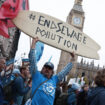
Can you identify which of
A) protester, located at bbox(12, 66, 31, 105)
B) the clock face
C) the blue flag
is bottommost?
protester, located at bbox(12, 66, 31, 105)

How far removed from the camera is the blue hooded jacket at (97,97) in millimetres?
2398

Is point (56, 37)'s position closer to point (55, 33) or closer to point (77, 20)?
point (55, 33)

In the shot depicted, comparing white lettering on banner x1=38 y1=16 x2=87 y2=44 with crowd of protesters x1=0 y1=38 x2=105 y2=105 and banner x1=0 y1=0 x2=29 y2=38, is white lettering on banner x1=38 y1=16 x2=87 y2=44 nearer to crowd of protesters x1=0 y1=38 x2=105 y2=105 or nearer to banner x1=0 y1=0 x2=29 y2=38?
crowd of protesters x1=0 y1=38 x2=105 y2=105

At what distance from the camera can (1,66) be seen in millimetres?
3547

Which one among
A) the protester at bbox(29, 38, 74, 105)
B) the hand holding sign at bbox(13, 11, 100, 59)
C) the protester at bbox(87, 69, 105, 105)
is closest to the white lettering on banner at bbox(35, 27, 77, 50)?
the hand holding sign at bbox(13, 11, 100, 59)

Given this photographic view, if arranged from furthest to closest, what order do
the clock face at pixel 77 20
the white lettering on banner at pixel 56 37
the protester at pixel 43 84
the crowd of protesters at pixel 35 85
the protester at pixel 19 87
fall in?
the clock face at pixel 77 20 → the white lettering on banner at pixel 56 37 → the protester at pixel 19 87 → the protester at pixel 43 84 → the crowd of protesters at pixel 35 85

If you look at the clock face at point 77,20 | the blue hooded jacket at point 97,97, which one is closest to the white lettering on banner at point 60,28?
the blue hooded jacket at point 97,97

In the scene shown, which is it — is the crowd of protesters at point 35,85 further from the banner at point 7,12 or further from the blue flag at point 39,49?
the blue flag at point 39,49

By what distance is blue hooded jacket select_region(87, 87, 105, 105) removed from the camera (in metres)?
2.40

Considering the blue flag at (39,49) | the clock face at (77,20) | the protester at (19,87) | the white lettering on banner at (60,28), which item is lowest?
the protester at (19,87)

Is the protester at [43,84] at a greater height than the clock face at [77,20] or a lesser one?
lesser

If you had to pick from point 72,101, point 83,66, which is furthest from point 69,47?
point 83,66

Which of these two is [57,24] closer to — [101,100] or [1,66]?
[1,66]

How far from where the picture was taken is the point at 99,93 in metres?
2.45
